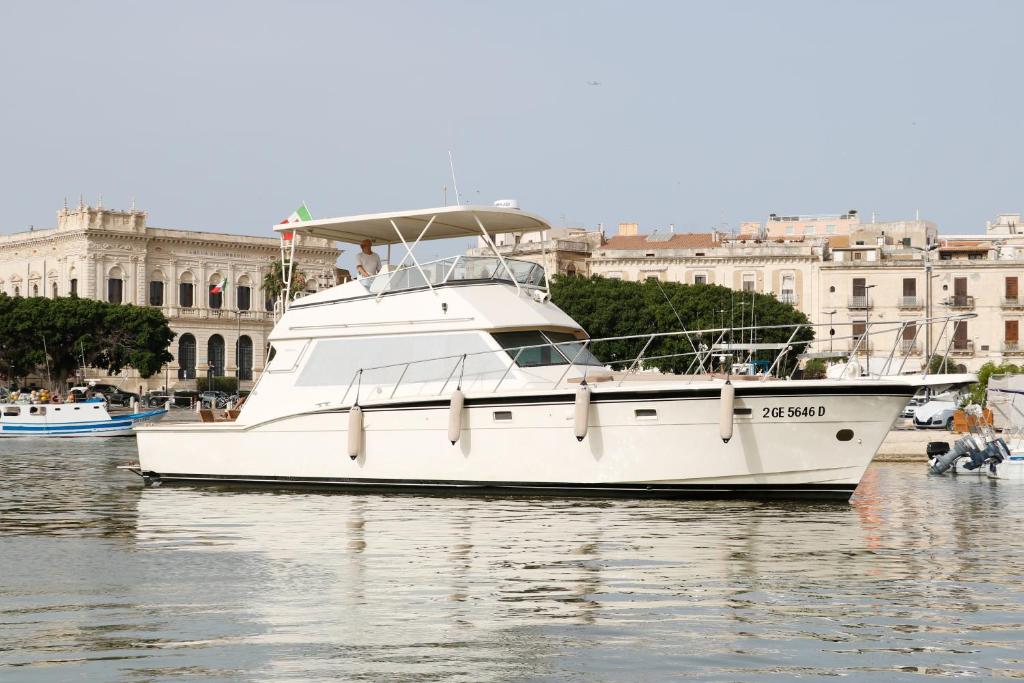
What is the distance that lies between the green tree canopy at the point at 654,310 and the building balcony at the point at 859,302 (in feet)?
19.7

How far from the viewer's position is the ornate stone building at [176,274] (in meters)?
94.8

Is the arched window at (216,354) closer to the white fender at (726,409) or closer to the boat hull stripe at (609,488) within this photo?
the boat hull stripe at (609,488)

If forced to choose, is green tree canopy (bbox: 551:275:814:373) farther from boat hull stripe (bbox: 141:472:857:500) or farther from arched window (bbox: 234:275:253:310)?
boat hull stripe (bbox: 141:472:857:500)

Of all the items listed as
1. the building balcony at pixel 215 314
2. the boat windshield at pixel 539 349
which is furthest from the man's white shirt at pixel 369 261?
the building balcony at pixel 215 314

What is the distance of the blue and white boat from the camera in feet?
162

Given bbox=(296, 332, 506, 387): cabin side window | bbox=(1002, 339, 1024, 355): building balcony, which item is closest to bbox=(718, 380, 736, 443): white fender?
bbox=(296, 332, 506, 387): cabin side window

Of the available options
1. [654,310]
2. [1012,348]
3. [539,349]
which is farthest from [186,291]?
[539,349]

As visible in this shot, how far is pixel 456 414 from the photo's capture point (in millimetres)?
20219

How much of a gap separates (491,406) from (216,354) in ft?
275

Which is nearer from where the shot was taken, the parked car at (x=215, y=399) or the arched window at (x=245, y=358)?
the parked car at (x=215, y=399)

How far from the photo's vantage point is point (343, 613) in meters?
11.6

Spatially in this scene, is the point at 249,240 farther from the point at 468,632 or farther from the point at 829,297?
the point at 468,632

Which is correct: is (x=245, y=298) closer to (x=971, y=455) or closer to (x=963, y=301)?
(x=963, y=301)

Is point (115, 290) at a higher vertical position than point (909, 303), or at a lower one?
higher
